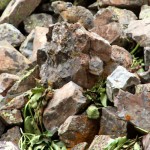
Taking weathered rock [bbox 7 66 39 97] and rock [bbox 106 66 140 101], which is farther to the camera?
weathered rock [bbox 7 66 39 97]

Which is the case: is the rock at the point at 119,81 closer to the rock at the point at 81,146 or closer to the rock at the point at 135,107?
the rock at the point at 135,107

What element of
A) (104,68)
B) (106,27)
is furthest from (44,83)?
(106,27)

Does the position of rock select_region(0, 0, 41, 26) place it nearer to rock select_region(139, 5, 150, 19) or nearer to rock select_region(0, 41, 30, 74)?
rock select_region(0, 41, 30, 74)

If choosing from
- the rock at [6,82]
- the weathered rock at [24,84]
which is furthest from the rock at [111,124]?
the rock at [6,82]

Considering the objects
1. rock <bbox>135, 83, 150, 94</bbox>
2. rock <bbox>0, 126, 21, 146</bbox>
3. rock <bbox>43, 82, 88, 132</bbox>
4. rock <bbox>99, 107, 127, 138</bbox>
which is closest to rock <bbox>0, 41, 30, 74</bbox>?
rock <bbox>0, 126, 21, 146</bbox>

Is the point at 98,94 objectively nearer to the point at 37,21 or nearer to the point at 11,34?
the point at 11,34

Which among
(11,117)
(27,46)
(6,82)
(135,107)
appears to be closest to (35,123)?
(11,117)
